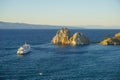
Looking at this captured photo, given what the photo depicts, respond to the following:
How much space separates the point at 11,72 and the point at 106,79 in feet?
90.4

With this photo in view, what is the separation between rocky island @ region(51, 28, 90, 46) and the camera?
17688 cm

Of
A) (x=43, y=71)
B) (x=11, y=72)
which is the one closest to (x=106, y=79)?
(x=43, y=71)

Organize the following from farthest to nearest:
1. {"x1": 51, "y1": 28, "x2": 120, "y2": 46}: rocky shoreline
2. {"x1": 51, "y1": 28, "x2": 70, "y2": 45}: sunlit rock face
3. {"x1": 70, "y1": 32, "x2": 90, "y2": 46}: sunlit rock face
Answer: {"x1": 51, "y1": 28, "x2": 70, "y2": 45}: sunlit rock face
{"x1": 70, "y1": 32, "x2": 90, "y2": 46}: sunlit rock face
{"x1": 51, "y1": 28, "x2": 120, "y2": 46}: rocky shoreline

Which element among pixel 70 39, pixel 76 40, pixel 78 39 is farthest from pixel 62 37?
pixel 78 39

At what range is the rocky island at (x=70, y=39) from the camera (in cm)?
17688

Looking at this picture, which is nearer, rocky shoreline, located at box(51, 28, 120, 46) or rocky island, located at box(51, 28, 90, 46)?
rocky shoreline, located at box(51, 28, 120, 46)

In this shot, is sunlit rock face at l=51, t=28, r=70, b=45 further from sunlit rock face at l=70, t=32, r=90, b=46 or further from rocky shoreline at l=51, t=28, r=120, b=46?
sunlit rock face at l=70, t=32, r=90, b=46

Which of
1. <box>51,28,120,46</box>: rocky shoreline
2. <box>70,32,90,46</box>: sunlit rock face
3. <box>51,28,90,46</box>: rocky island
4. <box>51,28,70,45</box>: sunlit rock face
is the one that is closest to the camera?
<box>51,28,120,46</box>: rocky shoreline

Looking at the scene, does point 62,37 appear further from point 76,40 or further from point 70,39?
point 76,40

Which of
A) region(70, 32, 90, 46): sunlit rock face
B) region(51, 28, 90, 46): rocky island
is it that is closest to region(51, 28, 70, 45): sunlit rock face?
region(51, 28, 90, 46): rocky island

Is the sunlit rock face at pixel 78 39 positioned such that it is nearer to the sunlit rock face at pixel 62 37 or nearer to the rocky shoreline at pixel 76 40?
the rocky shoreline at pixel 76 40

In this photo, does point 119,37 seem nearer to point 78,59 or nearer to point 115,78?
point 78,59

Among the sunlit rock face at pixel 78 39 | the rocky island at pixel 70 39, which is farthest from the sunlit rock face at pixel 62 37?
the sunlit rock face at pixel 78 39

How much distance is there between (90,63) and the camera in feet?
336
